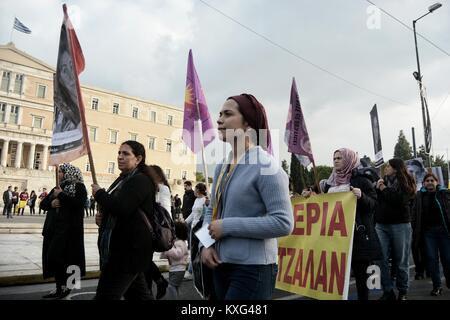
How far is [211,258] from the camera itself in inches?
74.6

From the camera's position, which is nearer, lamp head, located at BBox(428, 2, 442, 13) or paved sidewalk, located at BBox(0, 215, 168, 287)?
paved sidewalk, located at BBox(0, 215, 168, 287)

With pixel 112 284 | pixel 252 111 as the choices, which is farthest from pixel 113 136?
pixel 252 111

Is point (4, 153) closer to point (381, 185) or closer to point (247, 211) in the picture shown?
point (381, 185)

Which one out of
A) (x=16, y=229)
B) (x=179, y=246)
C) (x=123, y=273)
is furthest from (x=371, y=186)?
(x=16, y=229)

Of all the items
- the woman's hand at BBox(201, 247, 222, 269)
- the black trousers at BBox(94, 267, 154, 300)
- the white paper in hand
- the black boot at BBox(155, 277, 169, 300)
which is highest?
the white paper in hand

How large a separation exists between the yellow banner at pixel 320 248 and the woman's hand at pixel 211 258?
2.26m

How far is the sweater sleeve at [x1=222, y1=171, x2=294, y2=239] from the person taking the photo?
1812 millimetres

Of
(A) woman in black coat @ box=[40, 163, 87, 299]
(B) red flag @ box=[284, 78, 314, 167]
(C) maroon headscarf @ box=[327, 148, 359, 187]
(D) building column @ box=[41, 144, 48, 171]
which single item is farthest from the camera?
(D) building column @ box=[41, 144, 48, 171]

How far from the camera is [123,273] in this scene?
272 cm

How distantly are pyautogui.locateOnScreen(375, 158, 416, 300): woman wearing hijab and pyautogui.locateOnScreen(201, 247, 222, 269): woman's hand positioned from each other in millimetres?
3361

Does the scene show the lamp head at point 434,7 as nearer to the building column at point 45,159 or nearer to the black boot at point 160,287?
the black boot at point 160,287

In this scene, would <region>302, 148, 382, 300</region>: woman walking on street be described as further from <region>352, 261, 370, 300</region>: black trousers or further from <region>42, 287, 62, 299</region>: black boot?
<region>42, 287, 62, 299</region>: black boot

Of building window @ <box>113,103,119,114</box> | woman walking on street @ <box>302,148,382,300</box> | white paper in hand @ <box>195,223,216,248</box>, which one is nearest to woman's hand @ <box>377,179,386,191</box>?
woman walking on street @ <box>302,148,382,300</box>

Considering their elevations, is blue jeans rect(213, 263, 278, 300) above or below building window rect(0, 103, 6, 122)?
below
